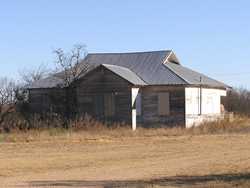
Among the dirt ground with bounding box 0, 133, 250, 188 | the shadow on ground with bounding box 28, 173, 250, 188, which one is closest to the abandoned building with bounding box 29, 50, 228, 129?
the dirt ground with bounding box 0, 133, 250, 188

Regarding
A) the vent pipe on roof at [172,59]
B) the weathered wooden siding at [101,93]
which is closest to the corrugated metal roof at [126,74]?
the weathered wooden siding at [101,93]

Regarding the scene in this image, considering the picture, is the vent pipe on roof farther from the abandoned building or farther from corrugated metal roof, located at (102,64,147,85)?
corrugated metal roof, located at (102,64,147,85)

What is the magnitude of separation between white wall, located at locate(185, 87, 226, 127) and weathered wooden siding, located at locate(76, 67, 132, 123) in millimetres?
4775

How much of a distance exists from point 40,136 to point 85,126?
709cm

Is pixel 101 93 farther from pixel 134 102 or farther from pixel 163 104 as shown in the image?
pixel 163 104

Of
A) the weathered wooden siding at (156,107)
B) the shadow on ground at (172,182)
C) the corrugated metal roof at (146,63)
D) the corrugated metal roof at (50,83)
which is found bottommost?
the shadow on ground at (172,182)

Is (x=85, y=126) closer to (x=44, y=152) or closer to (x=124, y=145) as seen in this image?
(x=124, y=145)

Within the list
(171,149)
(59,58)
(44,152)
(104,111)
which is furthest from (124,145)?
(59,58)

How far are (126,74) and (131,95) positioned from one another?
2.63m

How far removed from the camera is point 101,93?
4878cm

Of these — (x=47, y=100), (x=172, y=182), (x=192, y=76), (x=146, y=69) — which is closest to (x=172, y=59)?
(x=192, y=76)

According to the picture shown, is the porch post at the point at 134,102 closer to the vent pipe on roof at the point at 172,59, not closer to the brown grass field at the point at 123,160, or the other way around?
the vent pipe on roof at the point at 172,59

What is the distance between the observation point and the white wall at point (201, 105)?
49.9 meters

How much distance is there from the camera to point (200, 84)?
167 feet
